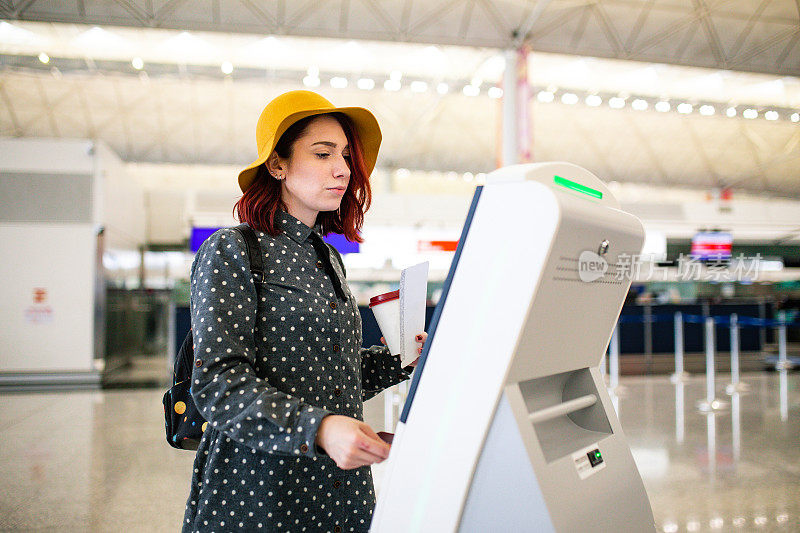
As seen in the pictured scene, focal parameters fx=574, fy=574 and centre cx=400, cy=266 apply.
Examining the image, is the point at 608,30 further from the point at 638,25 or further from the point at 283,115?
the point at 283,115

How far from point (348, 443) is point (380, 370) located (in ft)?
1.90

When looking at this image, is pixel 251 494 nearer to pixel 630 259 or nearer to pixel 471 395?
pixel 471 395

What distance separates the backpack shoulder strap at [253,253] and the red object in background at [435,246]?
986 cm

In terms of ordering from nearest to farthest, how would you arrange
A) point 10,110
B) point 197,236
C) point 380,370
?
point 380,370
point 197,236
point 10,110

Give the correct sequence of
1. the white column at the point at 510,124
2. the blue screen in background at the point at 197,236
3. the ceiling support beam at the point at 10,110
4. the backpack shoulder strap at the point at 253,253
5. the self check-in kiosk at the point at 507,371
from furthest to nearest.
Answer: the ceiling support beam at the point at 10,110 < the blue screen in background at the point at 197,236 < the white column at the point at 510,124 < the backpack shoulder strap at the point at 253,253 < the self check-in kiosk at the point at 507,371

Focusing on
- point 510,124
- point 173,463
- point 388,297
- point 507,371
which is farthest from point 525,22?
point 507,371

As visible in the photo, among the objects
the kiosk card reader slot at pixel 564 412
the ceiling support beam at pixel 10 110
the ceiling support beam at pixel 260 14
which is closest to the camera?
the kiosk card reader slot at pixel 564 412

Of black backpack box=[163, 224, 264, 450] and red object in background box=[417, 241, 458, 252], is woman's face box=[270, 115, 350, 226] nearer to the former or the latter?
black backpack box=[163, 224, 264, 450]

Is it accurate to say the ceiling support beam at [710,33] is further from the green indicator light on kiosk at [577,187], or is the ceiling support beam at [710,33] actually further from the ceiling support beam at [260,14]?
the green indicator light on kiosk at [577,187]

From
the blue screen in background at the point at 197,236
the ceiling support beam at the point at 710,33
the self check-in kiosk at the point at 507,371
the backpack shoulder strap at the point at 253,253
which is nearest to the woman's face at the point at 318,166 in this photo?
the backpack shoulder strap at the point at 253,253

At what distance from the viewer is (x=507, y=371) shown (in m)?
0.83

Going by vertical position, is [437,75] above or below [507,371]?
above

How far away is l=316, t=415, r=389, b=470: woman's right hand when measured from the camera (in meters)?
0.87

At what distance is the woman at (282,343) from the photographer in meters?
0.97
